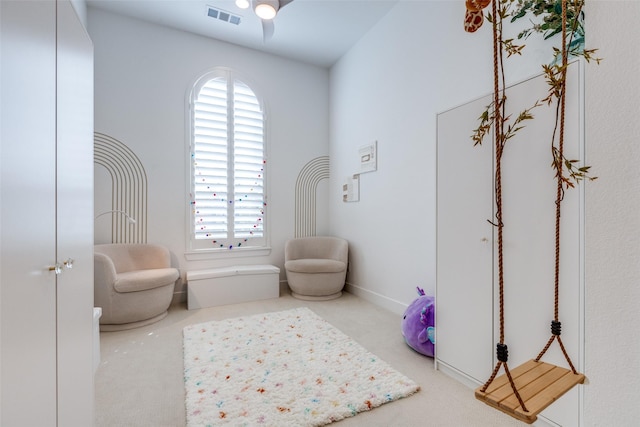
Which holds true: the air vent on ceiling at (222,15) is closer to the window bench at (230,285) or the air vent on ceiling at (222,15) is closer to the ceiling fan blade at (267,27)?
the ceiling fan blade at (267,27)

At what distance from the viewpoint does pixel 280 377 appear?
6.73ft

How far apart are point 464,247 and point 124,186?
3724mm

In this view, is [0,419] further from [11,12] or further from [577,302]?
[577,302]

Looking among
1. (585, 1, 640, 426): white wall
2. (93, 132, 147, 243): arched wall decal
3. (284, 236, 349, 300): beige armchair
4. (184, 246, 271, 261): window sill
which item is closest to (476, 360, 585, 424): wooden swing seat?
(585, 1, 640, 426): white wall

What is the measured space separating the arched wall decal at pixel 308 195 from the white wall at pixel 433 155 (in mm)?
269

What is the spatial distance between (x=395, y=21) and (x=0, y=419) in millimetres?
4175

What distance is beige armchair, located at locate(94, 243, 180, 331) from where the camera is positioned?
279cm

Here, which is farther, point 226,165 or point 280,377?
point 226,165

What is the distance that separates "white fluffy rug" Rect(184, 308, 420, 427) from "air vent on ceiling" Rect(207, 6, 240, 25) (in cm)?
353

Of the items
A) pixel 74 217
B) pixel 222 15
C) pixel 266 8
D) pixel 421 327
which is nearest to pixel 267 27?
pixel 266 8

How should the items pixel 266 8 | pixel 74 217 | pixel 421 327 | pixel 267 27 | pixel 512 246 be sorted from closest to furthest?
pixel 74 217 < pixel 512 246 < pixel 266 8 < pixel 421 327 < pixel 267 27

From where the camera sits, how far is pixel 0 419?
646 millimetres

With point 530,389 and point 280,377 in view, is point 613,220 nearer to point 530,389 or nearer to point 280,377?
point 530,389

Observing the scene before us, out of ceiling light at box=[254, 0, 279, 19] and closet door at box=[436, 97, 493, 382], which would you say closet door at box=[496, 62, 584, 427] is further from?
ceiling light at box=[254, 0, 279, 19]
